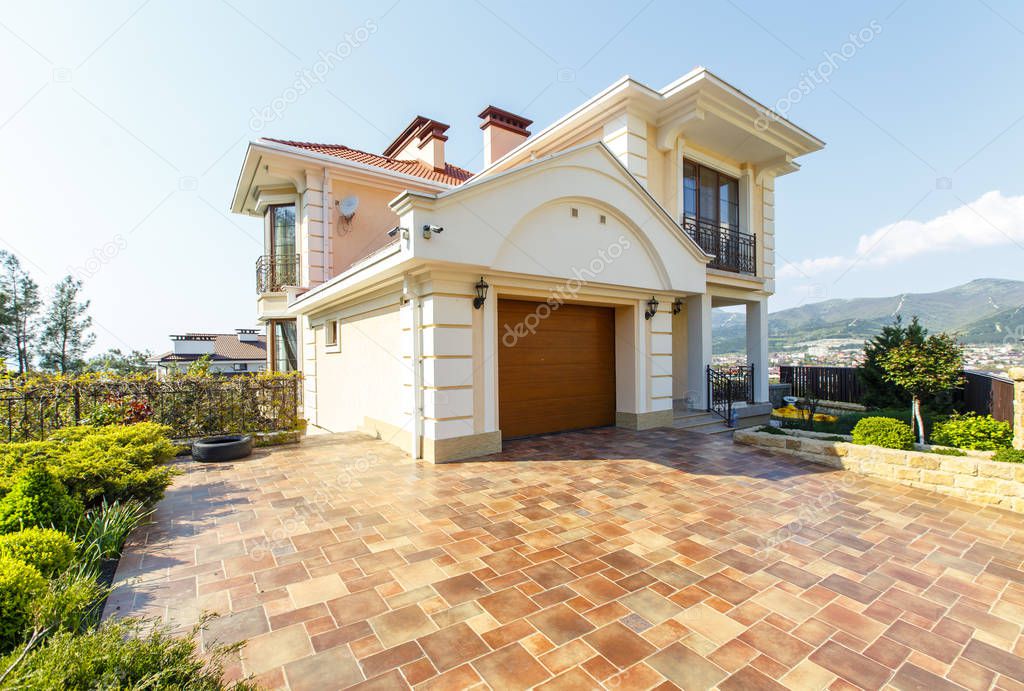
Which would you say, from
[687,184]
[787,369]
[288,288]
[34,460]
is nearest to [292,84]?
[288,288]

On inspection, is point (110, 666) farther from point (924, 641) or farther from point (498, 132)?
point (498, 132)

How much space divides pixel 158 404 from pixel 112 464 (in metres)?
3.75

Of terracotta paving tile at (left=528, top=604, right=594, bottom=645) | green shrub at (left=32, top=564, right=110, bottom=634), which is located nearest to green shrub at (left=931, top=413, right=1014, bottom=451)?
terracotta paving tile at (left=528, top=604, right=594, bottom=645)

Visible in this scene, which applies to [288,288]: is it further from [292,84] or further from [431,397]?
[431,397]

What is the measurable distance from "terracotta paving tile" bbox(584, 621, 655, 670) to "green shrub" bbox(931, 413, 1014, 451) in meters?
6.98

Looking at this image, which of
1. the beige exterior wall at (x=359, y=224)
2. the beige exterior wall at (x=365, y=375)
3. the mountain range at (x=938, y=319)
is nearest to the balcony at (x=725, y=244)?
the mountain range at (x=938, y=319)

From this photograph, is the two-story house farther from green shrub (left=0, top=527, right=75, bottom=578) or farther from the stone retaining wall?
green shrub (left=0, top=527, right=75, bottom=578)

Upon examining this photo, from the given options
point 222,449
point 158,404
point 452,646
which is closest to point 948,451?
point 452,646

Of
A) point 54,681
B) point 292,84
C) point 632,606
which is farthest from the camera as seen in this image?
point 292,84

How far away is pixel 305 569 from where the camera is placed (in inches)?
131

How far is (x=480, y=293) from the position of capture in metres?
6.63

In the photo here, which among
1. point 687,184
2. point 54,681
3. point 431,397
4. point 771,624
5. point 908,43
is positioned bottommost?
point 771,624

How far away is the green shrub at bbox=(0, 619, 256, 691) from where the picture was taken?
1.49m

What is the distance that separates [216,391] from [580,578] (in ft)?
24.3
